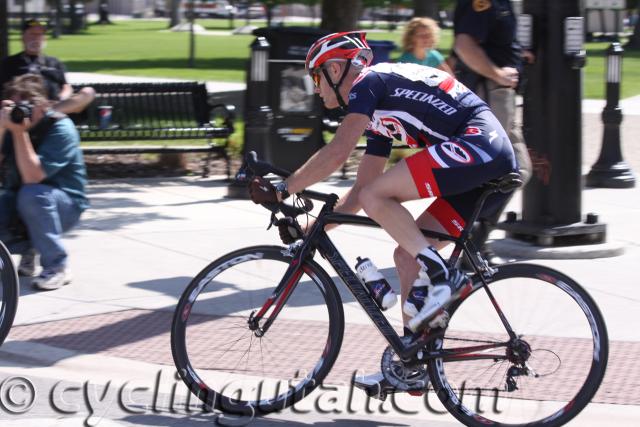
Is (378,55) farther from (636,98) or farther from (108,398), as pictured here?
(636,98)

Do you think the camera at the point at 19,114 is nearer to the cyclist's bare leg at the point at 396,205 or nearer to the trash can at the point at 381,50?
the cyclist's bare leg at the point at 396,205

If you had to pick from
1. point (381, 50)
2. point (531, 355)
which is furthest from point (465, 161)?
point (381, 50)

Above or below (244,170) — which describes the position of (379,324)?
below

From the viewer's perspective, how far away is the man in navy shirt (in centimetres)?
728

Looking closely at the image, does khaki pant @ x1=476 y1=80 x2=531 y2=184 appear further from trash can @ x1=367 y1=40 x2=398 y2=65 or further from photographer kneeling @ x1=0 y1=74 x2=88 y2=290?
trash can @ x1=367 y1=40 x2=398 y2=65

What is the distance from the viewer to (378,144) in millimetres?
5176

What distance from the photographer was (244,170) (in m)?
4.96

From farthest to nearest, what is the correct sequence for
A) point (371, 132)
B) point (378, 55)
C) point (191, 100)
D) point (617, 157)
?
1. point (191, 100)
2. point (378, 55)
3. point (617, 157)
4. point (371, 132)

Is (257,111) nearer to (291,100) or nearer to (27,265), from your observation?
(291,100)

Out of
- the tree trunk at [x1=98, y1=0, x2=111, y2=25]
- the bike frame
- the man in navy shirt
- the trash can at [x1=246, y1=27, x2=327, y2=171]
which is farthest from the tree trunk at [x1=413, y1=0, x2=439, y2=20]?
the tree trunk at [x1=98, y1=0, x2=111, y2=25]

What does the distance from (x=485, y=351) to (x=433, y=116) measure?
1021mm

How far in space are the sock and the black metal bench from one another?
732cm

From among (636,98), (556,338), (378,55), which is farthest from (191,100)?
(636,98)

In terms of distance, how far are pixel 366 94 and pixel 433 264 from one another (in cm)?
75
